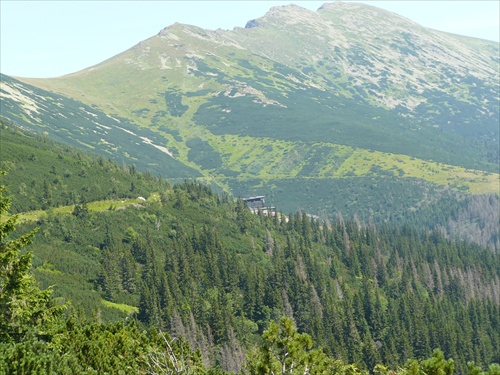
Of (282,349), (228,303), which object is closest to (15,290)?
(282,349)

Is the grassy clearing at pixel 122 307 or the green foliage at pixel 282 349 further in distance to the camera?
the grassy clearing at pixel 122 307

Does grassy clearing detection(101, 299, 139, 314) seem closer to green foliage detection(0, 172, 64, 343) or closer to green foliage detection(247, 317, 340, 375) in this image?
green foliage detection(0, 172, 64, 343)

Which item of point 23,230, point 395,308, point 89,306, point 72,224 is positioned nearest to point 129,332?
point 89,306

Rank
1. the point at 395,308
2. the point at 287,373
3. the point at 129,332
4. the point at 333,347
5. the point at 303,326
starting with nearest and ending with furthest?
the point at 287,373 < the point at 129,332 < the point at 333,347 < the point at 303,326 < the point at 395,308

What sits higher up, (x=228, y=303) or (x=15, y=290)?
(x=15, y=290)

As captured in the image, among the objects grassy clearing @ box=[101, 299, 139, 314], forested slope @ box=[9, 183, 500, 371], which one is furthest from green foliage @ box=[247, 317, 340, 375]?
grassy clearing @ box=[101, 299, 139, 314]

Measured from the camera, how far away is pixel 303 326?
183 metres

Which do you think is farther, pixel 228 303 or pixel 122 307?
pixel 228 303

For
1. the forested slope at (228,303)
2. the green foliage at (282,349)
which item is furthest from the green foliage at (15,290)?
the forested slope at (228,303)

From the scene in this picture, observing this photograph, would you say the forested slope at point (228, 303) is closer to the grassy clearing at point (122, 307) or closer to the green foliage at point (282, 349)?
the grassy clearing at point (122, 307)

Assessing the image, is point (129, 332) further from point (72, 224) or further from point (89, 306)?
point (72, 224)

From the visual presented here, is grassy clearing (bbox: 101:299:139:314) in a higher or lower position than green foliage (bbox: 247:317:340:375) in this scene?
lower

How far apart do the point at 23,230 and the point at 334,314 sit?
81.8m

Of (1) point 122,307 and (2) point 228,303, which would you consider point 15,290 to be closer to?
(1) point 122,307
